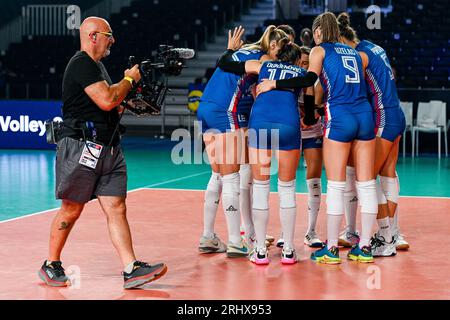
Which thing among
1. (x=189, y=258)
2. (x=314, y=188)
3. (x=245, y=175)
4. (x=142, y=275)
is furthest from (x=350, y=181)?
(x=142, y=275)

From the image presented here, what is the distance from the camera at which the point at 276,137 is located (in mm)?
6801

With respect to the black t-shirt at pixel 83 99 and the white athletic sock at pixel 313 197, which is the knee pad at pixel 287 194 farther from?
the black t-shirt at pixel 83 99

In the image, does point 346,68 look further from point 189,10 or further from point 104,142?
point 189,10

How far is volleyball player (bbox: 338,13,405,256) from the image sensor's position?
727cm

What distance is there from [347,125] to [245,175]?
1.16m

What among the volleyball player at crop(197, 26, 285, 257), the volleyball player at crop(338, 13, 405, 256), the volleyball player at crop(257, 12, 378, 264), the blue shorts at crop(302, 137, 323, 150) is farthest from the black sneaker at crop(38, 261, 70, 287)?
the volleyball player at crop(338, 13, 405, 256)

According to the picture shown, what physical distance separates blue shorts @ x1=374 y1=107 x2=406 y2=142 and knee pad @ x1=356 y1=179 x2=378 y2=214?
21.3 inches

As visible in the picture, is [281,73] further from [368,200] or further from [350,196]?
[350,196]

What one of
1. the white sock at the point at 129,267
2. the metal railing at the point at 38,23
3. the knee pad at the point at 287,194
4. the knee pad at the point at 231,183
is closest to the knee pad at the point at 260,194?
the knee pad at the point at 287,194

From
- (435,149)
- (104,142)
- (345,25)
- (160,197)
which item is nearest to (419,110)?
(435,149)

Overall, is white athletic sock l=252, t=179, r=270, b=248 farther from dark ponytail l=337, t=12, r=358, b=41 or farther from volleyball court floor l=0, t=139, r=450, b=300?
dark ponytail l=337, t=12, r=358, b=41

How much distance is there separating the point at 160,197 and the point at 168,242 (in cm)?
299
